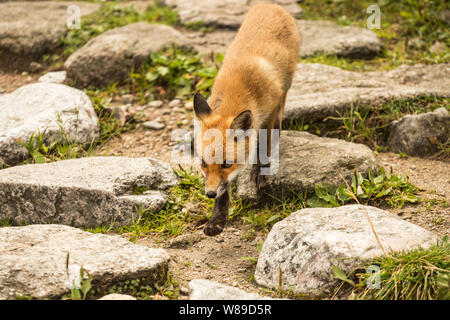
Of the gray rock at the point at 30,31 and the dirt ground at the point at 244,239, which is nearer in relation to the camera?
the dirt ground at the point at 244,239

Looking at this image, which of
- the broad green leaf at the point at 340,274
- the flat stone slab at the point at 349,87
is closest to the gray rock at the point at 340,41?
the flat stone slab at the point at 349,87

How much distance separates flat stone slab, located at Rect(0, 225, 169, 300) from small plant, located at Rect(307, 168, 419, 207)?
5.73 feet

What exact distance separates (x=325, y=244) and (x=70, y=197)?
2.41m

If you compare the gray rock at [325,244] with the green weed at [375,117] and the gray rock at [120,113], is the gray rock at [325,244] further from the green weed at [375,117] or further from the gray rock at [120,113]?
the gray rock at [120,113]

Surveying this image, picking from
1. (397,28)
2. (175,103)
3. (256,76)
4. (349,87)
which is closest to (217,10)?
(175,103)

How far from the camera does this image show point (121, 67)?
22.7 ft

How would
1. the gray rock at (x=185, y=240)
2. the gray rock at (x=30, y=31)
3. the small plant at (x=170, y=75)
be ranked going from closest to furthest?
the gray rock at (x=185, y=240)
the small plant at (x=170, y=75)
the gray rock at (x=30, y=31)

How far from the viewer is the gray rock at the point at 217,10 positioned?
8.44 m

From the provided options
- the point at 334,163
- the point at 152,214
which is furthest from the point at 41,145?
the point at 334,163

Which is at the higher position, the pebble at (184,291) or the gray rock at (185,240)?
the pebble at (184,291)

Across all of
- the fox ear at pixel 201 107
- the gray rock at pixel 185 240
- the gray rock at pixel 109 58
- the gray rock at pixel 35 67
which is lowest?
the gray rock at pixel 185 240

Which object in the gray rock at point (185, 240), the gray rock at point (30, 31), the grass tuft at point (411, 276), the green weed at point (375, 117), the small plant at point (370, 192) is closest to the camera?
the grass tuft at point (411, 276)

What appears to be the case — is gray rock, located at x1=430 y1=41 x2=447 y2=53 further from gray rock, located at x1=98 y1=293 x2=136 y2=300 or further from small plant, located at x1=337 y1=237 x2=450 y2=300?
gray rock, located at x1=98 y1=293 x2=136 y2=300

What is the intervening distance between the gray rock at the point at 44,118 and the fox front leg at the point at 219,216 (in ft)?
7.17
